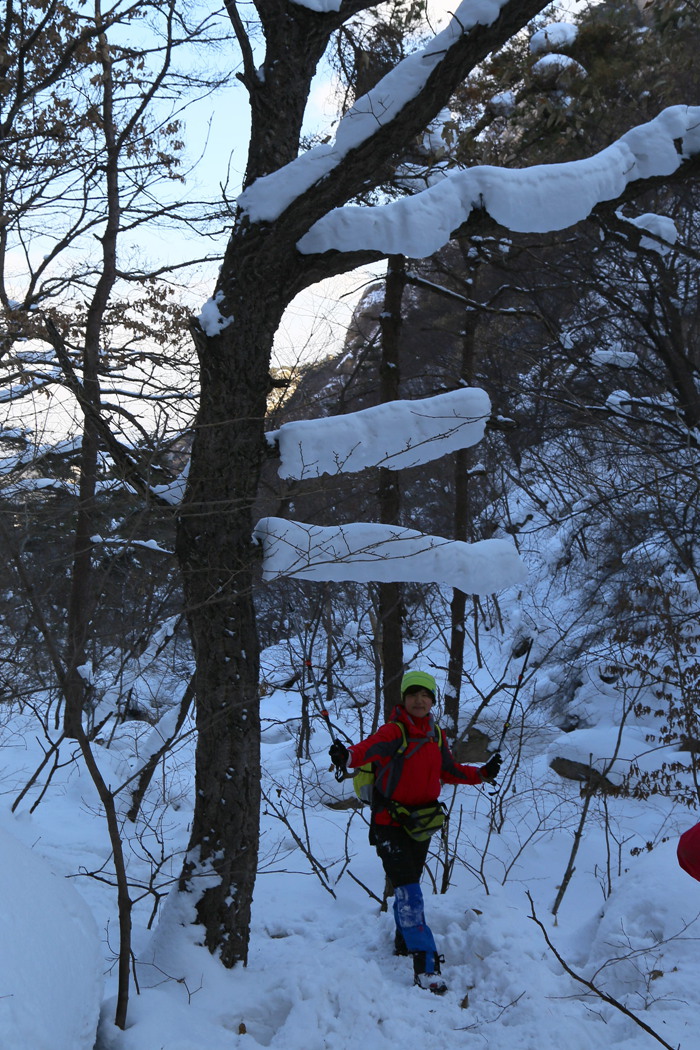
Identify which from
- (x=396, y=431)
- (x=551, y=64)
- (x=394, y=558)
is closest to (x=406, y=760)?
(x=394, y=558)

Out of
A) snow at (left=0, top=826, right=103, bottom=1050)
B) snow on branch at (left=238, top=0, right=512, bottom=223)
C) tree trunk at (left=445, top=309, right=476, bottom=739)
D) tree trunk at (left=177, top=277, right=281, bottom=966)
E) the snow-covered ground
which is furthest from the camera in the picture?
tree trunk at (left=445, top=309, right=476, bottom=739)

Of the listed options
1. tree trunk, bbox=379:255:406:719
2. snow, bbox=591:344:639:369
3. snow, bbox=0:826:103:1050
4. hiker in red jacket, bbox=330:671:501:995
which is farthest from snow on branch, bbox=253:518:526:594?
snow, bbox=591:344:639:369

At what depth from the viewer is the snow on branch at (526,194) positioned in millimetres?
3721

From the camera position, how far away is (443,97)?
3.77 meters

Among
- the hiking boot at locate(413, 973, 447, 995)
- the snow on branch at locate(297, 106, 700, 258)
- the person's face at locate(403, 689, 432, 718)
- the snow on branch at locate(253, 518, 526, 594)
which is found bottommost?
the hiking boot at locate(413, 973, 447, 995)

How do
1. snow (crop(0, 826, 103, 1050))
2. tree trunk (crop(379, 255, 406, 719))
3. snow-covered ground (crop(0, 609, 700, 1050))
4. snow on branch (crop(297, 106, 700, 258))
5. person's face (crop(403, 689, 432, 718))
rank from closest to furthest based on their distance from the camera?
snow (crop(0, 826, 103, 1050)), snow-covered ground (crop(0, 609, 700, 1050)), snow on branch (crop(297, 106, 700, 258)), person's face (crop(403, 689, 432, 718)), tree trunk (crop(379, 255, 406, 719))

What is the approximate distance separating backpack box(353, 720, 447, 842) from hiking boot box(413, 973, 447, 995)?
0.66m

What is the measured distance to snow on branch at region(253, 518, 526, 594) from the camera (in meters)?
3.89

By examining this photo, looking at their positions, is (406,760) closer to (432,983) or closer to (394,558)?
(432,983)

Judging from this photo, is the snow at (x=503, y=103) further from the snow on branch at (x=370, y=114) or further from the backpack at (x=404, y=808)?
the backpack at (x=404, y=808)

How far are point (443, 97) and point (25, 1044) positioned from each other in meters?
3.98

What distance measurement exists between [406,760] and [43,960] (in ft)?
7.97

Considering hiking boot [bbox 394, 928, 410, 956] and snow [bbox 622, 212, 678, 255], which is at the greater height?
snow [bbox 622, 212, 678, 255]

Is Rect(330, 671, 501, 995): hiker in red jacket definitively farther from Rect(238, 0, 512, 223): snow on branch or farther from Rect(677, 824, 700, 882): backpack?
Rect(238, 0, 512, 223): snow on branch
